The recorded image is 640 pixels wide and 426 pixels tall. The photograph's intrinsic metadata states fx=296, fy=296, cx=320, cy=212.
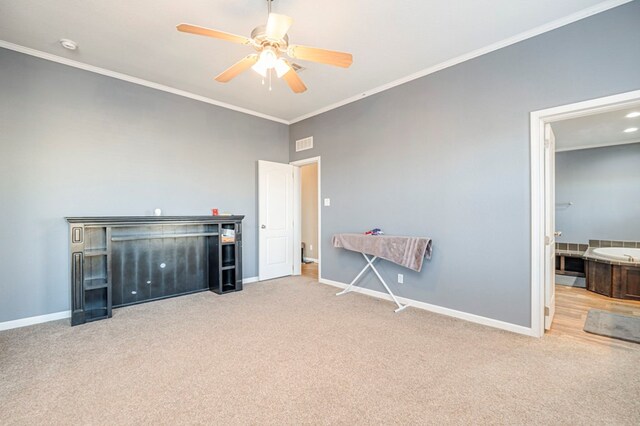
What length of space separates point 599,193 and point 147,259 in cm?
813

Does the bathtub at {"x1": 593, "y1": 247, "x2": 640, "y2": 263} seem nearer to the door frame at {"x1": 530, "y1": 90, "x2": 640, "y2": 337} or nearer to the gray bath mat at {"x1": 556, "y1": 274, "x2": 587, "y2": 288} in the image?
the gray bath mat at {"x1": 556, "y1": 274, "x2": 587, "y2": 288}

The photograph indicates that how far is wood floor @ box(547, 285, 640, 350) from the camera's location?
2.79m

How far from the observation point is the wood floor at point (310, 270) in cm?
564

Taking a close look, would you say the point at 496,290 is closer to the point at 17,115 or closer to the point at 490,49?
the point at 490,49

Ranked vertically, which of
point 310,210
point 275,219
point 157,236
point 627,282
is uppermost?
point 310,210

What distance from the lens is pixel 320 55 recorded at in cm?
226

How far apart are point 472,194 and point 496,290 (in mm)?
1045

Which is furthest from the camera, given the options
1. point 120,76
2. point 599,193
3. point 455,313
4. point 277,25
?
point 599,193

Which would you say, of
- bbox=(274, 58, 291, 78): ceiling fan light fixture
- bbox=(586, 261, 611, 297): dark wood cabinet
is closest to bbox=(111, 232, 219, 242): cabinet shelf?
bbox=(274, 58, 291, 78): ceiling fan light fixture

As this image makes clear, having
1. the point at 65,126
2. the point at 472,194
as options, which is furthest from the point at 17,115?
the point at 472,194

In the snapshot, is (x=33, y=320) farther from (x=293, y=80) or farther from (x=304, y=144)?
(x=304, y=144)

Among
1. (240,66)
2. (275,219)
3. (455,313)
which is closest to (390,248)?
(455,313)

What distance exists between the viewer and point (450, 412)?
69.9 inches

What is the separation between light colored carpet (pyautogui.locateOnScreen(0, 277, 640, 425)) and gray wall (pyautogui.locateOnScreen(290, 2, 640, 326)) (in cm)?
56
